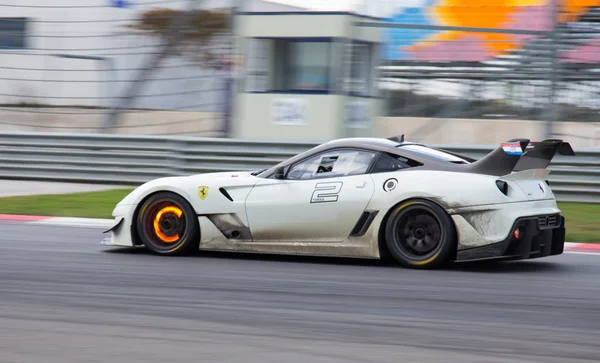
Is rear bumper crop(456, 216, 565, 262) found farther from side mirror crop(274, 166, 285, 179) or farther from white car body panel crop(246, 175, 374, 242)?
side mirror crop(274, 166, 285, 179)

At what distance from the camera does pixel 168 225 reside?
8359mm

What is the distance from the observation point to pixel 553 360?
15.3 ft

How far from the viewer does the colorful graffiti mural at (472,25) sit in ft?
52.9

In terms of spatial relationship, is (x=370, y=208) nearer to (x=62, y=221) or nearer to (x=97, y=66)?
(x=62, y=221)

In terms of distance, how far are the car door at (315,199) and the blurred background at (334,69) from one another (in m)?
7.72

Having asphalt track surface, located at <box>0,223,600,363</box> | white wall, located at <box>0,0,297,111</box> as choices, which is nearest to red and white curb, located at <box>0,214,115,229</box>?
→ asphalt track surface, located at <box>0,223,600,363</box>

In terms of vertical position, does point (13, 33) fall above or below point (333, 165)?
above

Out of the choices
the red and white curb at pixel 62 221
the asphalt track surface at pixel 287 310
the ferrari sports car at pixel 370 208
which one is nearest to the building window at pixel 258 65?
the red and white curb at pixel 62 221

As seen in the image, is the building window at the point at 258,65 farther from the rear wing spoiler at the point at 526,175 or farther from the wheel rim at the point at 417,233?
the rear wing spoiler at the point at 526,175

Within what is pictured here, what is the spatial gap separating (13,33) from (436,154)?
1479cm

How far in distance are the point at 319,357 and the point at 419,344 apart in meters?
0.61

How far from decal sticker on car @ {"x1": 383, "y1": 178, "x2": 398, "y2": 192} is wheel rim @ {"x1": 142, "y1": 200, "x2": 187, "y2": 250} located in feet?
6.02

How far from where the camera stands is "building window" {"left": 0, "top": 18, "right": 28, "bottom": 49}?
19.8 metres

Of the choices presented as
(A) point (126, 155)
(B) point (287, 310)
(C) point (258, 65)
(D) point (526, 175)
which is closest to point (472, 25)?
(C) point (258, 65)
